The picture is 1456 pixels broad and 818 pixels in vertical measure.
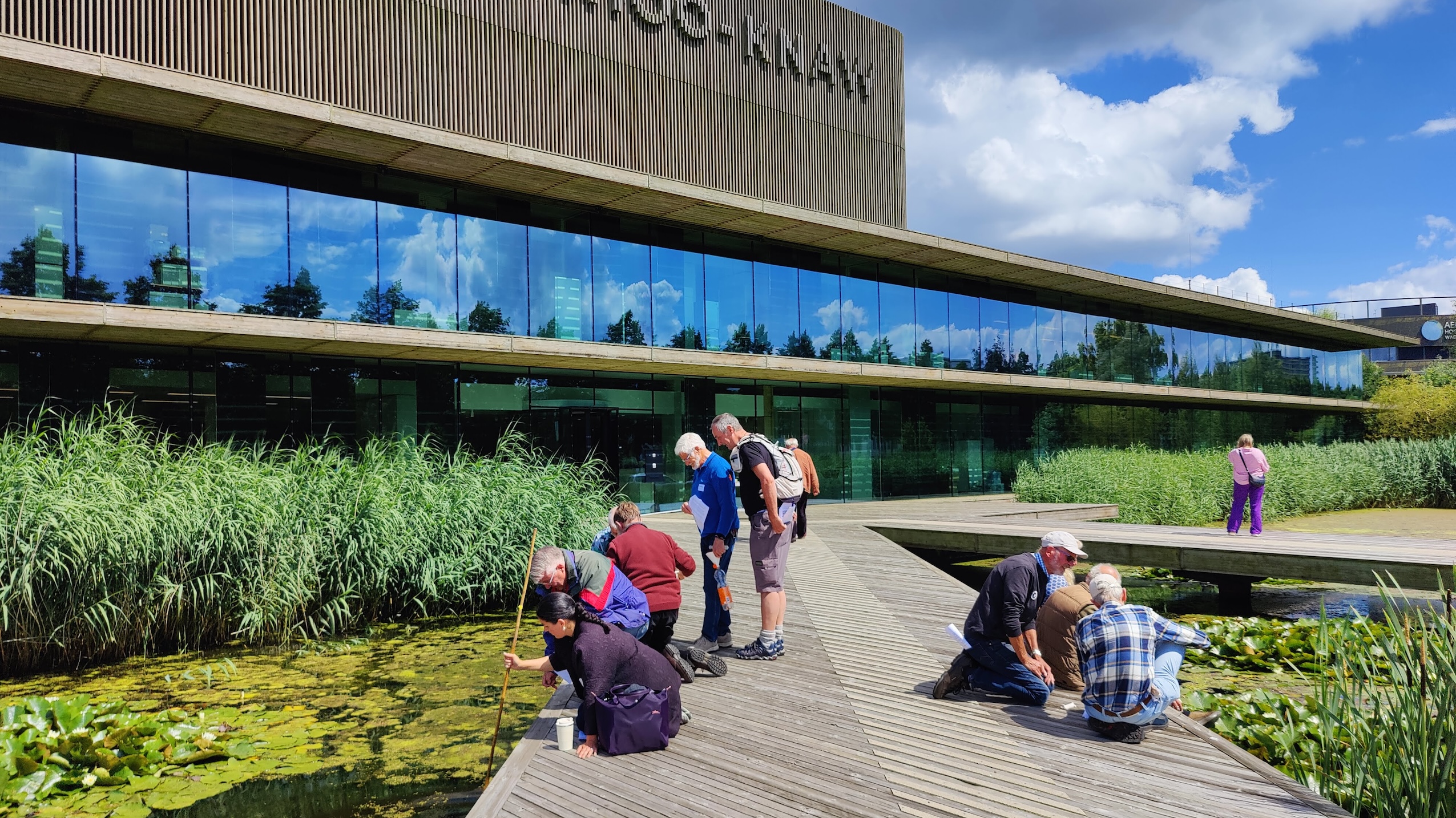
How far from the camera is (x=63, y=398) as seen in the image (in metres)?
13.4

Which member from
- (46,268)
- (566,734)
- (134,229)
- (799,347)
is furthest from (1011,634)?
(799,347)

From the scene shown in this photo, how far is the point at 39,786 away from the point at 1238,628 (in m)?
10.3

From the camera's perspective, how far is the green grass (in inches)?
806

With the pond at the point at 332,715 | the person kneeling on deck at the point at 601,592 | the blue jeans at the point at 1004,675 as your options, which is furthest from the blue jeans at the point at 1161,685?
the pond at the point at 332,715

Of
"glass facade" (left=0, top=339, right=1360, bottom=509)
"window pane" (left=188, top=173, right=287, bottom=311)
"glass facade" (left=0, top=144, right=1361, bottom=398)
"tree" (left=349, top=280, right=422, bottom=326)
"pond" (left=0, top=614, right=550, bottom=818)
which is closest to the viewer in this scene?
"pond" (left=0, top=614, right=550, bottom=818)

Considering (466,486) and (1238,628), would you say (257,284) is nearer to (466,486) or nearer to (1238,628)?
(466,486)

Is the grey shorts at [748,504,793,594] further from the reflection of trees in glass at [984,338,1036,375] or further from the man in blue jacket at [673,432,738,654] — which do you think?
the reflection of trees in glass at [984,338,1036,375]

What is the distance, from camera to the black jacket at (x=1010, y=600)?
5.68 meters

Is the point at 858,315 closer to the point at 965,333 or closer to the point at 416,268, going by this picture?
the point at 965,333

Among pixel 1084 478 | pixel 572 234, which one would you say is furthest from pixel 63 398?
pixel 1084 478

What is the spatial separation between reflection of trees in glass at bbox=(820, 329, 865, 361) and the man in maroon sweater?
580 inches

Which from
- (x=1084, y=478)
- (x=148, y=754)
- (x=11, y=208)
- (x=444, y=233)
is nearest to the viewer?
(x=148, y=754)

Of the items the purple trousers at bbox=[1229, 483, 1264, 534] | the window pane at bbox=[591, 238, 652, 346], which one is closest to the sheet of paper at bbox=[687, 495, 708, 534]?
the window pane at bbox=[591, 238, 652, 346]

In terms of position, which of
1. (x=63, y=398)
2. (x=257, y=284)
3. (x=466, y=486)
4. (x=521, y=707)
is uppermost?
(x=257, y=284)
